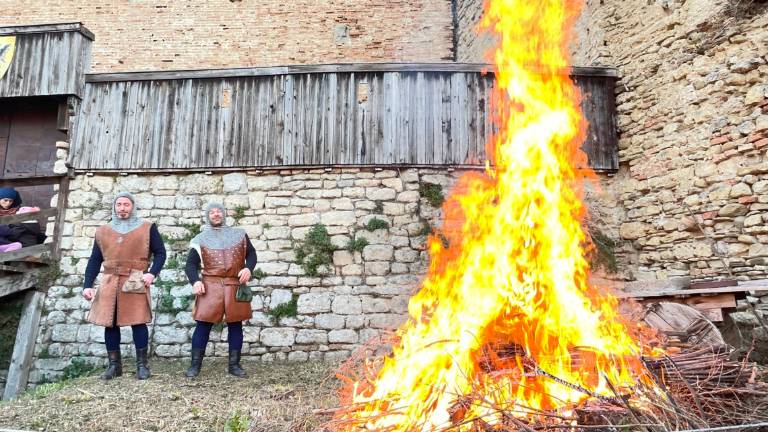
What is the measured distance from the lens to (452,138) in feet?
23.5

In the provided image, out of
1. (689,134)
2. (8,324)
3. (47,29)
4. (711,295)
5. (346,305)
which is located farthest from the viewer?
(47,29)

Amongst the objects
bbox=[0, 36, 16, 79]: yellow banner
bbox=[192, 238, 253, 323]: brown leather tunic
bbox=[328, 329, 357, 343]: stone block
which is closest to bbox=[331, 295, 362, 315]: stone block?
bbox=[328, 329, 357, 343]: stone block

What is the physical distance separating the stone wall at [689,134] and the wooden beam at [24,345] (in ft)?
27.2

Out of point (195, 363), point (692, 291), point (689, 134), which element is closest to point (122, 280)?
point (195, 363)

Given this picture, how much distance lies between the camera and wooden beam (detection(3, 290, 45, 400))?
657 centimetres

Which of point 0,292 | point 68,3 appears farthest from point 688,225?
point 68,3

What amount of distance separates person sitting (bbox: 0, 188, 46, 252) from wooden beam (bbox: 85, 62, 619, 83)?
Result: 2070 mm

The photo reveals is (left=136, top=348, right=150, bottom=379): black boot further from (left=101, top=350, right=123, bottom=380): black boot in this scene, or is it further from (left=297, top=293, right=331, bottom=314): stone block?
(left=297, top=293, right=331, bottom=314): stone block

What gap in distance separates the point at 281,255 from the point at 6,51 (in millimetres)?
5586

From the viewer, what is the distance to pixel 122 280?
5.04 m

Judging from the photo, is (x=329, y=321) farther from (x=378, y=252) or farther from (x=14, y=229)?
(x=14, y=229)

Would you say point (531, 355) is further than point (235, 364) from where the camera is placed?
No

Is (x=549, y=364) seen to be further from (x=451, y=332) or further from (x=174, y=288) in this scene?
(x=174, y=288)

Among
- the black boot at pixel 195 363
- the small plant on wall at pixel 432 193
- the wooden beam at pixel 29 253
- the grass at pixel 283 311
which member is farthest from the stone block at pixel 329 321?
the wooden beam at pixel 29 253
